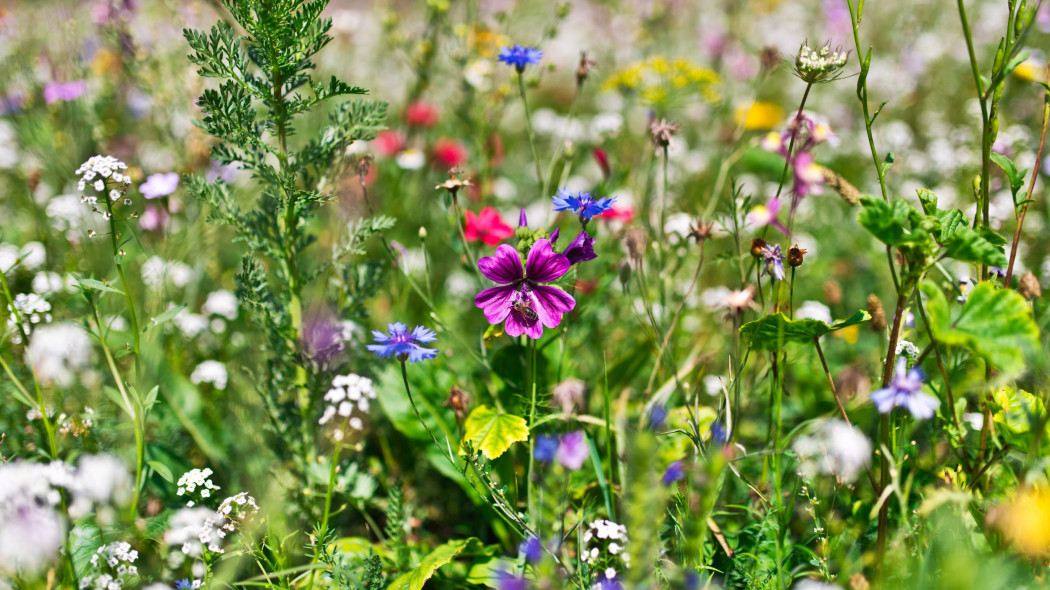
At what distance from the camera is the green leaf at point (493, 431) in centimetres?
169

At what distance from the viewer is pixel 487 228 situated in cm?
215

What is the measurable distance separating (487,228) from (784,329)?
0.94 metres

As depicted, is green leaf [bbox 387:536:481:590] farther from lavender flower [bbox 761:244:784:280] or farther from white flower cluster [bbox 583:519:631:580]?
lavender flower [bbox 761:244:784:280]

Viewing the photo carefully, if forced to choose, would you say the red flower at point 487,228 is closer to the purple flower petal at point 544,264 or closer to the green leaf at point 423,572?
the purple flower petal at point 544,264

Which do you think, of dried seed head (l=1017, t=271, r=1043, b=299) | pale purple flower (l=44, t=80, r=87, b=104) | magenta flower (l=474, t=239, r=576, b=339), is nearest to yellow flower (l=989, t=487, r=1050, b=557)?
dried seed head (l=1017, t=271, r=1043, b=299)

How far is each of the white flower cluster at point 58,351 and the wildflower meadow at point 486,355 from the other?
2 cm

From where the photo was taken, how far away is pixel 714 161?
14.5 ft

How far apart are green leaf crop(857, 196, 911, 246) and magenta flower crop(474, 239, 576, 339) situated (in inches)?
25.7

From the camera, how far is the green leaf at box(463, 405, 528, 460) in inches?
66.5

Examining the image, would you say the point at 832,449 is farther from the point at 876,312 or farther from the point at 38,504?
the point at 38,504

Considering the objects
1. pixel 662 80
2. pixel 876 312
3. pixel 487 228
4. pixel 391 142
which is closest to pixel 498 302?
pixel 487 228

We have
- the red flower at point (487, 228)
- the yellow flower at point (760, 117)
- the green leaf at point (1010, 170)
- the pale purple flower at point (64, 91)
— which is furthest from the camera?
the yellow flower at point (760, 117)

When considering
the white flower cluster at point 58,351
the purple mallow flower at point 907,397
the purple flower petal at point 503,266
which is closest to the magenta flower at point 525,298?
the purple flower petal at point 503,266

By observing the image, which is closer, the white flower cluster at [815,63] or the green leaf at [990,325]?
the green leaf at [990,325]
